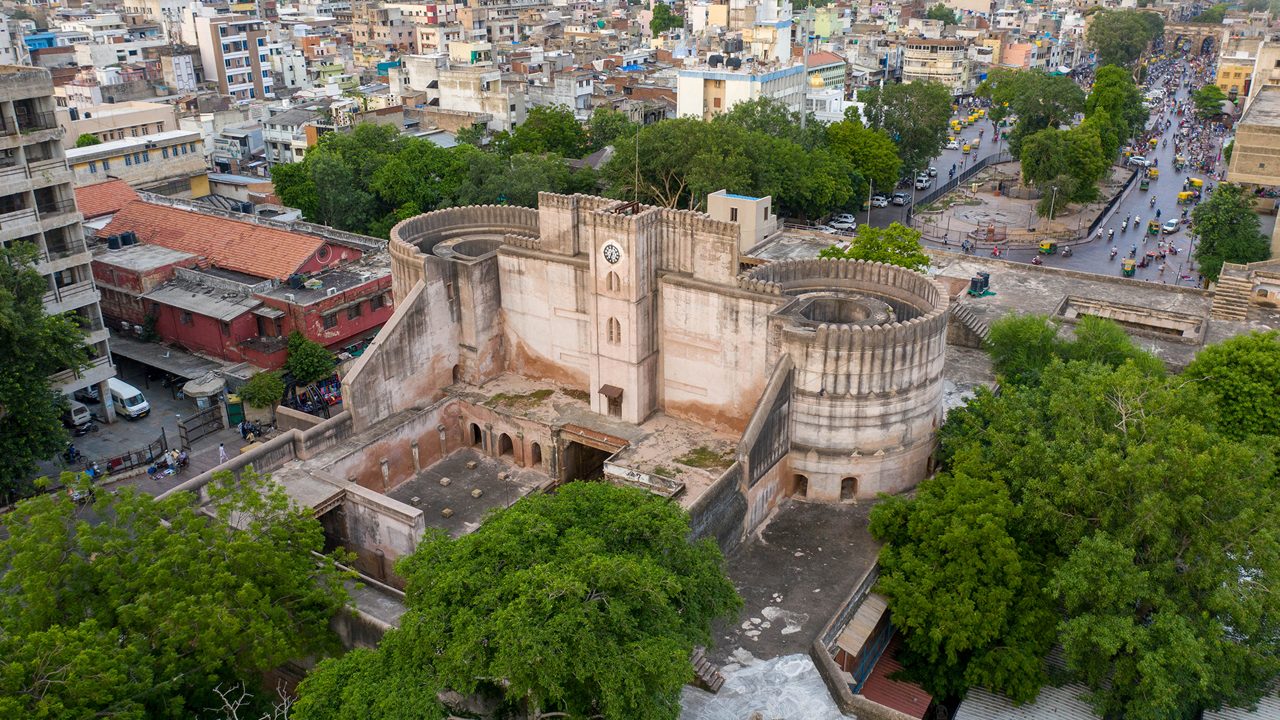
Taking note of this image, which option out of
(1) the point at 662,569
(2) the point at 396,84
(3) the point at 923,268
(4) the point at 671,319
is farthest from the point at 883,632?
(2) the point at 396,84

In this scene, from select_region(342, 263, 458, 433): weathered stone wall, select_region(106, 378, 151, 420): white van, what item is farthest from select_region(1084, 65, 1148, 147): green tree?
select_region(106, 378, 151, 420): white van

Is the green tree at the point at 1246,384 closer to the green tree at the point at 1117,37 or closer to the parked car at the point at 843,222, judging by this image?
the parked car at the point at 843,222

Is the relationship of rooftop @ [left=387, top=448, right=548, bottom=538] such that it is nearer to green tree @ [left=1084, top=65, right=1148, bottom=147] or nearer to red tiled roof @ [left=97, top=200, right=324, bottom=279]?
red tiled roof @ [left=97, top=200, right=324, bottom=279]

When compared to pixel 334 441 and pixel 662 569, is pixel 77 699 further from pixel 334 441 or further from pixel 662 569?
pixel 334 441

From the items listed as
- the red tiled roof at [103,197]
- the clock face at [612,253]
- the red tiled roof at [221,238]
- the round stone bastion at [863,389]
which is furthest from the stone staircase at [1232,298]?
the red tiled roof at [103,197]

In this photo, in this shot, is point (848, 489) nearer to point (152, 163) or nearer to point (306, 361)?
point (306, 361)

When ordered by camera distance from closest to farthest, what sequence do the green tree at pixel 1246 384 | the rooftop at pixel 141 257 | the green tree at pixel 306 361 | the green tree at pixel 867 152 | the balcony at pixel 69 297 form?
the green tree at pixel 1246 384 → the balcony at pixel 69 297 → the green tree at pixel 306 361 → the rooftop at pixel 141 257 → the green tree at pixel 867 152
